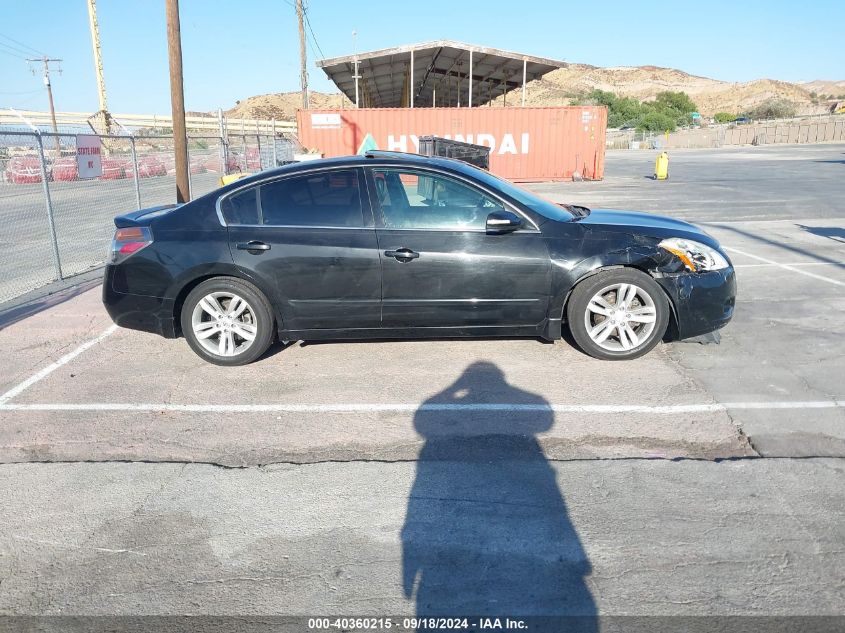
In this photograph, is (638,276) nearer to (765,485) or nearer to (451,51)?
(765,485)

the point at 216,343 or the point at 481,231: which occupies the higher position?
the point at 481,231

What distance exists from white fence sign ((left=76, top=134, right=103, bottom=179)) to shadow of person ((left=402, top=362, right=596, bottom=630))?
8348 mm

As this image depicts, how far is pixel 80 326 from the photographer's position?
662cm

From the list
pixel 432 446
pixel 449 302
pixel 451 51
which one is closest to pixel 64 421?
pixel 432 446

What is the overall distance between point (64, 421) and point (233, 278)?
157cm

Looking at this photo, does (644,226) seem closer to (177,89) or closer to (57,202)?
(177,89)

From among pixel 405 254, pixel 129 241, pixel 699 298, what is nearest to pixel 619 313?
pixel 699 298

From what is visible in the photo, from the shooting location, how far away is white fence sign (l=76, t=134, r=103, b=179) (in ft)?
32.9

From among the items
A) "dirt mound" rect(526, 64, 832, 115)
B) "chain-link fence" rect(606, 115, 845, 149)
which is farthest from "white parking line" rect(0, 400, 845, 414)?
"dirt mound" rect(526, 64, 832, 115)

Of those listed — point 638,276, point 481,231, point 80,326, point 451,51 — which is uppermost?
point 451,51

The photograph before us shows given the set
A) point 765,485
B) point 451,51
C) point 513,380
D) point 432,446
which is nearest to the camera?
point 765,485

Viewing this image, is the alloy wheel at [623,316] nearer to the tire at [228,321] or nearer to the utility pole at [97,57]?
the tire at [228,321]

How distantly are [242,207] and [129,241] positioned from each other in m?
0.95

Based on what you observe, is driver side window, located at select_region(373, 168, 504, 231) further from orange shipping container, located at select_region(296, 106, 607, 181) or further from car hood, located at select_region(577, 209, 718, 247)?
orange shipping container, located at select_region(296, 106, 607, 181)
